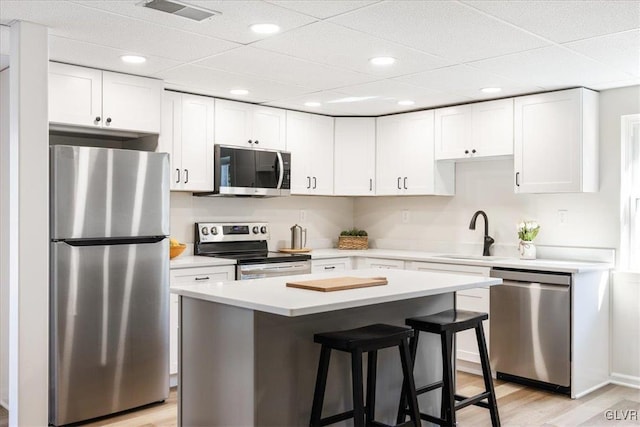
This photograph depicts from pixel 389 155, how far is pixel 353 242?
919mm

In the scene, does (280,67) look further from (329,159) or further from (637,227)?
(637,227)

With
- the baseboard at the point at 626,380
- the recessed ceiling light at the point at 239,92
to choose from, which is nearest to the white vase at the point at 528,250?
the baseboard at the point at 626,380

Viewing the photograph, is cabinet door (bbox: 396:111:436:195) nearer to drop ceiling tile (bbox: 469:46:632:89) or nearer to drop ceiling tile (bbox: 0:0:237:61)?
drop ceiling tile (bbox: 469:46:632:89)

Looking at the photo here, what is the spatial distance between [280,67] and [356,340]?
1973 mm

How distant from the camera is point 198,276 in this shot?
429 centimetres

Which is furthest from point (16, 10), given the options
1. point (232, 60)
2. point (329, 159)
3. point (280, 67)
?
point (329, 159)

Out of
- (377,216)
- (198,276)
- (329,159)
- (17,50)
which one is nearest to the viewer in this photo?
(17,50)

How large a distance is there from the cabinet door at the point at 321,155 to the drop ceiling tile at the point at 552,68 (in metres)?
1.96

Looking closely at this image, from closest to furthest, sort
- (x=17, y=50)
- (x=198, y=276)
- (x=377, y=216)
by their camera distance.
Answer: (x=17, y=50) → (x=198, y=276) → (x=377, y=216)

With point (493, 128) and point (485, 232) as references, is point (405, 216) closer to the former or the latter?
point (485, 232)

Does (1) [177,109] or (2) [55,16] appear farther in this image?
(1) [177,109]

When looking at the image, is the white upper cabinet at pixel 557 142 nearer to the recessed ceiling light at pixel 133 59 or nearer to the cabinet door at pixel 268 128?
the cabinet door at pixel 268 128

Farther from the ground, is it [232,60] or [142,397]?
[232,60]

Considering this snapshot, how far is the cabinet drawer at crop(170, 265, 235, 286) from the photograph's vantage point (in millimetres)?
4176
